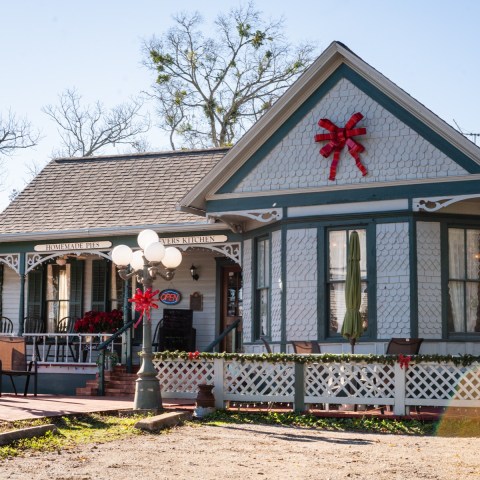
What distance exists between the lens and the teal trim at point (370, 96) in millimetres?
15898

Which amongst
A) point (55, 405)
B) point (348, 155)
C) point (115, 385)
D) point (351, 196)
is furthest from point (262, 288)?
point (55, 405)

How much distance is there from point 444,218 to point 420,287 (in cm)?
129

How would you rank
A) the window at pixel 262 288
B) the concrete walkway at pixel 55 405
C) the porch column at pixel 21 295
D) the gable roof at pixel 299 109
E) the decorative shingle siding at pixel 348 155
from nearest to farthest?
the concrete walkway at pixel 55 405, the gable roof at pixel 299 109, the decorative shingle siding at pixel 348 155, the window at pixel 262 288, the porch column at pixel 21 295

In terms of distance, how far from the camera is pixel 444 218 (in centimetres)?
1639

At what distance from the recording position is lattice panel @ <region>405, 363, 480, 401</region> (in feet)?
46.0

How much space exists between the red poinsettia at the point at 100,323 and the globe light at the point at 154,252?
6.46m

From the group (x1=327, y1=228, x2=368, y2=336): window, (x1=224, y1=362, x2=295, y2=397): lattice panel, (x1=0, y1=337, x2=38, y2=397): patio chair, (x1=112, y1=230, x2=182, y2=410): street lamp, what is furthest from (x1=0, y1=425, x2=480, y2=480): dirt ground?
(x1=0, y1=337, x2=38, y2=397): patio chair

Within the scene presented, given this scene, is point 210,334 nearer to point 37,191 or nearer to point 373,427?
point 37,191

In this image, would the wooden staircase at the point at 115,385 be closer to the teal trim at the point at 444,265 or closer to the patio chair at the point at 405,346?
the patio chair at the point at 405,346

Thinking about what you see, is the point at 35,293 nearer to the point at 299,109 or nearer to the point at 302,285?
the point at 302,285

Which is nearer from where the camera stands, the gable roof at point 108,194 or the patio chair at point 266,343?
the patio chair at point 266,343

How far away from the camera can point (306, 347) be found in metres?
16.1

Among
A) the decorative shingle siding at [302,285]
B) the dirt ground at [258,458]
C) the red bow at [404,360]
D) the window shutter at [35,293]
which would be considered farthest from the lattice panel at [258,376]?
the window shutter at [35,293]

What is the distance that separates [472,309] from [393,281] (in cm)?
154
